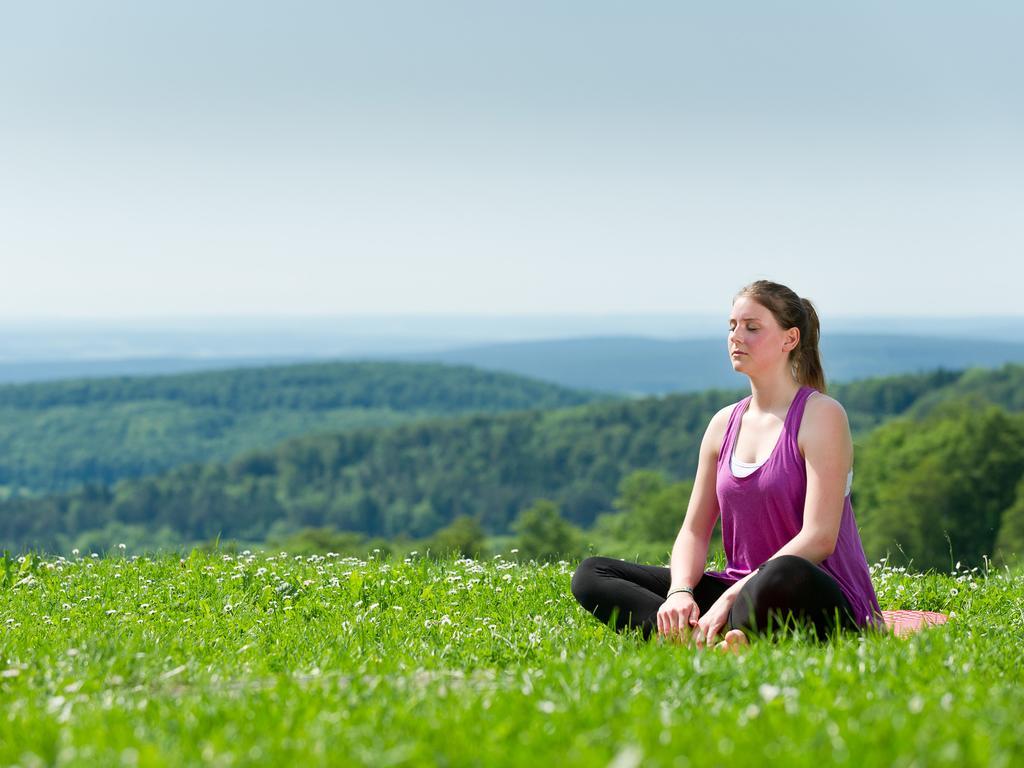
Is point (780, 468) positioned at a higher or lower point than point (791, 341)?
lower

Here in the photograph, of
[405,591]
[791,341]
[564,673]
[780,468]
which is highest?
[791,341]

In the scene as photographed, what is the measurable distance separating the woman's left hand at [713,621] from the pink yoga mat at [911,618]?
1370 mm

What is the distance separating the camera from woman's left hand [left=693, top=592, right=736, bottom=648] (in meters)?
6.33

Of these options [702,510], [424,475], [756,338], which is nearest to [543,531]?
[424,475]

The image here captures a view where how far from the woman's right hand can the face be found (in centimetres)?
138

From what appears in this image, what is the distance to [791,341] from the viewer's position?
6.82 m

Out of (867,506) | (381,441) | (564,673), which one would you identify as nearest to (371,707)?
(564,673)

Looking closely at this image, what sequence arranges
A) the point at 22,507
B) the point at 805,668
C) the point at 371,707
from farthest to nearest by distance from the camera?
the point at 22,507
the point at 805,668
the point at 371,707

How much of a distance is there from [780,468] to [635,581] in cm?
132

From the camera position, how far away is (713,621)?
6.36m

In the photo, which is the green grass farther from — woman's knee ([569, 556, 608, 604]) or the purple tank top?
the purple tank top

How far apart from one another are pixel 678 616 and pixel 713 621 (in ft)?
0.80

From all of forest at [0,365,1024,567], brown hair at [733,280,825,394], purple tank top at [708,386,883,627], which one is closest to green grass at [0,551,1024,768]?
purple tank top at [708,386,883,627]

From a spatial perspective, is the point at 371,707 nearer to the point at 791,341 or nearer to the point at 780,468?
the point at 780,468
